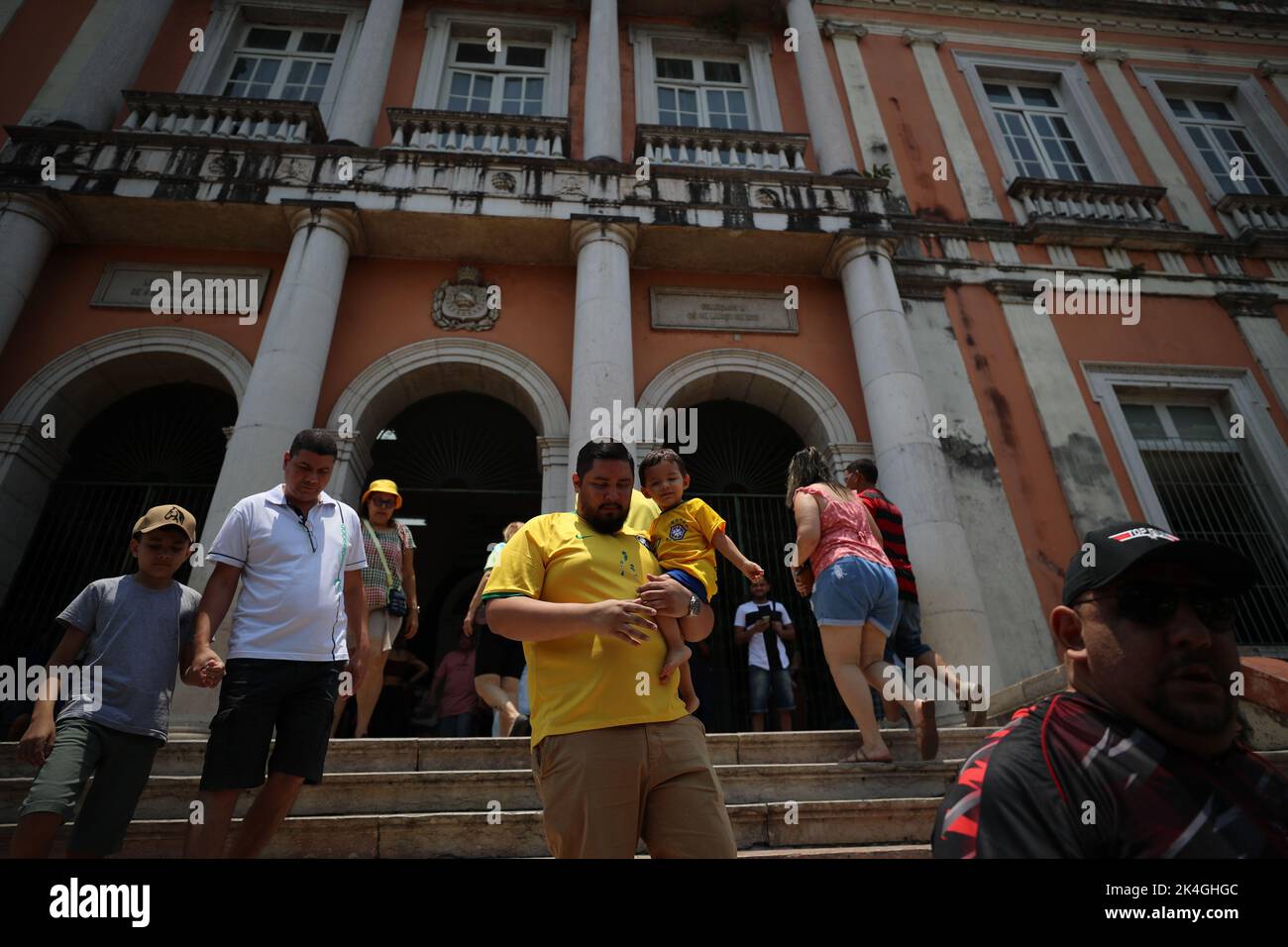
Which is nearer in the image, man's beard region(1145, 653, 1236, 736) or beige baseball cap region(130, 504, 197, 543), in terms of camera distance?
man's beard region(1145, 653, 1236, 736)

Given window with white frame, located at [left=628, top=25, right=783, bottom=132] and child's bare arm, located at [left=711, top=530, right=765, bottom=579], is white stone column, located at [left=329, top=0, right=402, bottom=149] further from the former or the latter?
child's bare arm, located at [left=711, top=530, right=765, bottom=579]

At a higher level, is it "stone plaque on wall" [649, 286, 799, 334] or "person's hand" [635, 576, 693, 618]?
"stone plaque on wall" [649, 286, 799, 334]

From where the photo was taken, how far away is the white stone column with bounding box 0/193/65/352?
7.30 metres

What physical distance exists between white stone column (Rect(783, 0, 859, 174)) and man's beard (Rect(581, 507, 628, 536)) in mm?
8498

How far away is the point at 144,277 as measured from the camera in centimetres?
838

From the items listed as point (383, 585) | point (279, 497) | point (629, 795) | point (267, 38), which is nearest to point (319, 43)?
point (267, 38)

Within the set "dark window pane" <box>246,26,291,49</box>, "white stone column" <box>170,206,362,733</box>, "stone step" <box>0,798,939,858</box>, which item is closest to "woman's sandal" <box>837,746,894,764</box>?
"stone step" <box>0,798,939,858</box>

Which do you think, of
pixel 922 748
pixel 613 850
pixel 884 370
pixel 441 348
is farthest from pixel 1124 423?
pixel 613 850

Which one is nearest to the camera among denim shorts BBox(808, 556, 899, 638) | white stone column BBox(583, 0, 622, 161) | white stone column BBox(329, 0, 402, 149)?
denim shorts BBox(808, 556, 899, 638)

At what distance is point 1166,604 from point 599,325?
22.2 ft

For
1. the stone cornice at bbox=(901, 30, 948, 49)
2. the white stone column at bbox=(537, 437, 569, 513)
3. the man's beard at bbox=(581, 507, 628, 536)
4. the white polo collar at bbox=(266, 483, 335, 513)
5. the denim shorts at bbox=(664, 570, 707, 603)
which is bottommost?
the man's beard at bbox=(581, 507, 628, 536)

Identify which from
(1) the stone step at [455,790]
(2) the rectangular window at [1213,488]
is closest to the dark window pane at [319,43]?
(1) the stone step at [455,790]

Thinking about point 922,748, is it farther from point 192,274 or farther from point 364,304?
point 192,274

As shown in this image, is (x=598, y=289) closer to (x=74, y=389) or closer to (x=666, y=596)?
(x=74, y=389)
